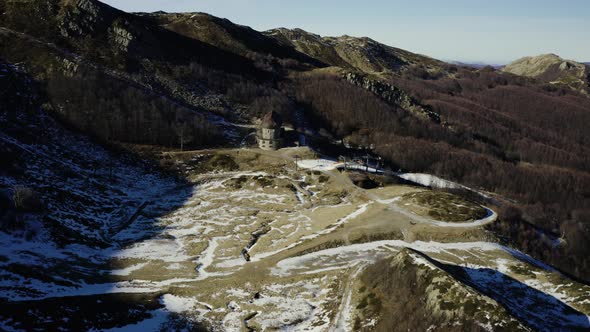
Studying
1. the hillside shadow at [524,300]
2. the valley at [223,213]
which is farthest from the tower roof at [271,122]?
the hillside shadow at [524,300]

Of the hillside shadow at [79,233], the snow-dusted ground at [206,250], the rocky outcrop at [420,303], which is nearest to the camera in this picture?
the rocky outcrop at [420,303]

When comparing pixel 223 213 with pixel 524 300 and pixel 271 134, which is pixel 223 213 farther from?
pixel 524 300

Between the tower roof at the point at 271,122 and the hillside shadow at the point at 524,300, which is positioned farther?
the tower roof at the point at 271,122

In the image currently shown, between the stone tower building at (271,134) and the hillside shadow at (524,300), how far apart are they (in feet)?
217

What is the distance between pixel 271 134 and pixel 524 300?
7638 centimetres

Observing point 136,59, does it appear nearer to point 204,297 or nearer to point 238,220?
point 238,220

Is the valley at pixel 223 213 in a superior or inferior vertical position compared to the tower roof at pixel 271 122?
inferior

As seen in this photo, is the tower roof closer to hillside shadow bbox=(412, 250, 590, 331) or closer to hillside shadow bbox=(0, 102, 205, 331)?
hillside shadow bbox=(0, 102, 205, 331)

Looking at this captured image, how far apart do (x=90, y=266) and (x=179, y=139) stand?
63062 mm

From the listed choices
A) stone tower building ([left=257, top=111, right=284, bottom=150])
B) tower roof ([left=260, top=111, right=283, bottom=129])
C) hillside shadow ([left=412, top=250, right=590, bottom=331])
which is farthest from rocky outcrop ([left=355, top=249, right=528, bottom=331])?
tower roof ([left=260, top=111, right=283, bottom=129])

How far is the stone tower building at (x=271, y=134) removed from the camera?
121688 mm

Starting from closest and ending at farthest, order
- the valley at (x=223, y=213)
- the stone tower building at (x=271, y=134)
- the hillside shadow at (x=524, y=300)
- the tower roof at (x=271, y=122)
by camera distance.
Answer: the hillside shadow at (x=524, y=300)
the valley at (x=223, y=213)
the tower roof at (x=271, y=122)
the stone tower building at (x=271, y=134)

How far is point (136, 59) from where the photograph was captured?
159625 mm

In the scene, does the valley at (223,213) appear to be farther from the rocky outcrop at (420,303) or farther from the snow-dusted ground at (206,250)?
the snow-dusted ground at (206,250)
